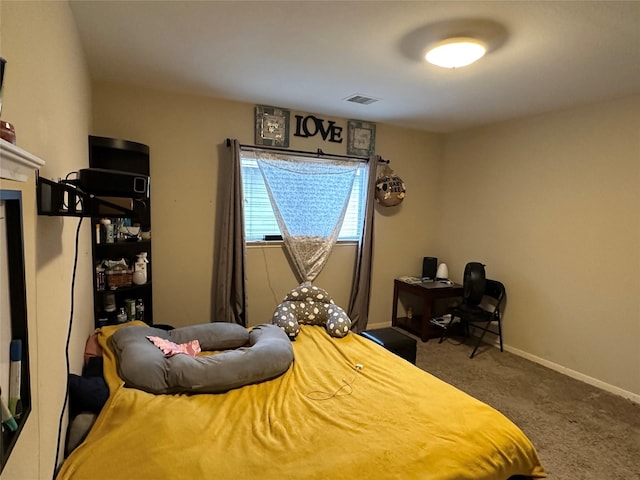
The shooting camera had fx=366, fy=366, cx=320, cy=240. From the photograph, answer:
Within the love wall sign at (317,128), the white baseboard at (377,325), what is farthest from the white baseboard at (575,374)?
the love wall sign at (317,128)

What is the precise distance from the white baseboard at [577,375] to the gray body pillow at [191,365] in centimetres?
256

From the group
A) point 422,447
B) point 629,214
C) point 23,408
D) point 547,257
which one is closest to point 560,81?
point 629,214

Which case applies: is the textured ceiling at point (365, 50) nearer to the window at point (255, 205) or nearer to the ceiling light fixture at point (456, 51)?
the ceiling light fixture at point (456, 51)

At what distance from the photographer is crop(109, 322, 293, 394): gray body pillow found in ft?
6.02

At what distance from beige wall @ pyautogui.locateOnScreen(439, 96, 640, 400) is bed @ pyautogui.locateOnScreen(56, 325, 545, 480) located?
1.93 metres

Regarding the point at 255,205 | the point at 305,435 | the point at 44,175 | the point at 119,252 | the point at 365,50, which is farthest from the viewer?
the point at 255,205

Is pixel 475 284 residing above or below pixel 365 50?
below

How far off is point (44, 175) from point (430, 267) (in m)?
3.92

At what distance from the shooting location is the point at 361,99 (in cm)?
315

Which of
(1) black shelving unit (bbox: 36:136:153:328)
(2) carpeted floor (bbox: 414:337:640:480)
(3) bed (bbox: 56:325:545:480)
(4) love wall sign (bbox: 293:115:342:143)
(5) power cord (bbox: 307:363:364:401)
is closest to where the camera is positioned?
(3) bed (bbox: 56:325:545:480)

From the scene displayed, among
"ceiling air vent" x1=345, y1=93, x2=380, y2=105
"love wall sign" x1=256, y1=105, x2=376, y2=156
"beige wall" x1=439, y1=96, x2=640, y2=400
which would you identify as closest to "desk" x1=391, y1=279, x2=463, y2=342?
"beige wall" x1=439, y1=96, x2=640, y2=400

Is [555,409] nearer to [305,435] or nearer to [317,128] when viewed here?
[305,435]

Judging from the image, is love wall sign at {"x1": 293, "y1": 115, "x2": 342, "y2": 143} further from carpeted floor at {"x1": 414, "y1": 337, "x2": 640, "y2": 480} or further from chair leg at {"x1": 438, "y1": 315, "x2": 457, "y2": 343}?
carpeted floor at {"x1": 414, "y1": 337, "x2": 640, "y2": 480}

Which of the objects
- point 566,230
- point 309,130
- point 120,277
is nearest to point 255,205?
point 309,130
